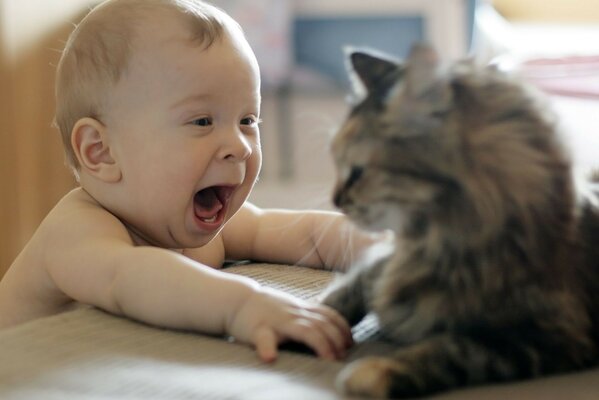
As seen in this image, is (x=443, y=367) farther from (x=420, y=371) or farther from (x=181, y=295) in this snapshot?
(x=181, y=295)

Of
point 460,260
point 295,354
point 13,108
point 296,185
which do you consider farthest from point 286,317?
point 296,185

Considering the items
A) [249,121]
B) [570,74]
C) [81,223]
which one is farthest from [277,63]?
[81,223]

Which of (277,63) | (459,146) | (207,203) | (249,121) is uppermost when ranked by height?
(459,146)

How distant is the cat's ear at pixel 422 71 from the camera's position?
0.60 m

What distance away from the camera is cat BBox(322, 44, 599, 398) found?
60 cm

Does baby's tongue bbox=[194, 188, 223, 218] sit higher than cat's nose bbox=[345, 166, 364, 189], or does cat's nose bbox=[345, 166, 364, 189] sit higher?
cat's nose bbox=[345, 166, 364, 189]

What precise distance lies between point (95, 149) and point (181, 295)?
14.6 inches

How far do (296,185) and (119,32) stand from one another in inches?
69.7

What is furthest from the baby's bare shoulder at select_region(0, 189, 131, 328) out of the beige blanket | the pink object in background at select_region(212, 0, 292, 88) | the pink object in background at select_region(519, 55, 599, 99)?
the pink object in background at select_region(212, 0, 292, 88)

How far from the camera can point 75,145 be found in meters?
1.12

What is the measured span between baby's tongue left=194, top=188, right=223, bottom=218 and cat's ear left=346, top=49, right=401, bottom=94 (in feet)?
1.44

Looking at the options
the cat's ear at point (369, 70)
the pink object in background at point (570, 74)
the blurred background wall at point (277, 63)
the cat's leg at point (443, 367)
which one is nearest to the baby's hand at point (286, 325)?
the cat's leg at point (443, 367)

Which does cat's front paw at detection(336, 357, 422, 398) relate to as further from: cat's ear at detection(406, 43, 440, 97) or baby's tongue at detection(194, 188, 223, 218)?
baby's tongue at detection(194, 188, 223, 218)

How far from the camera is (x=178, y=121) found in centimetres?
105
